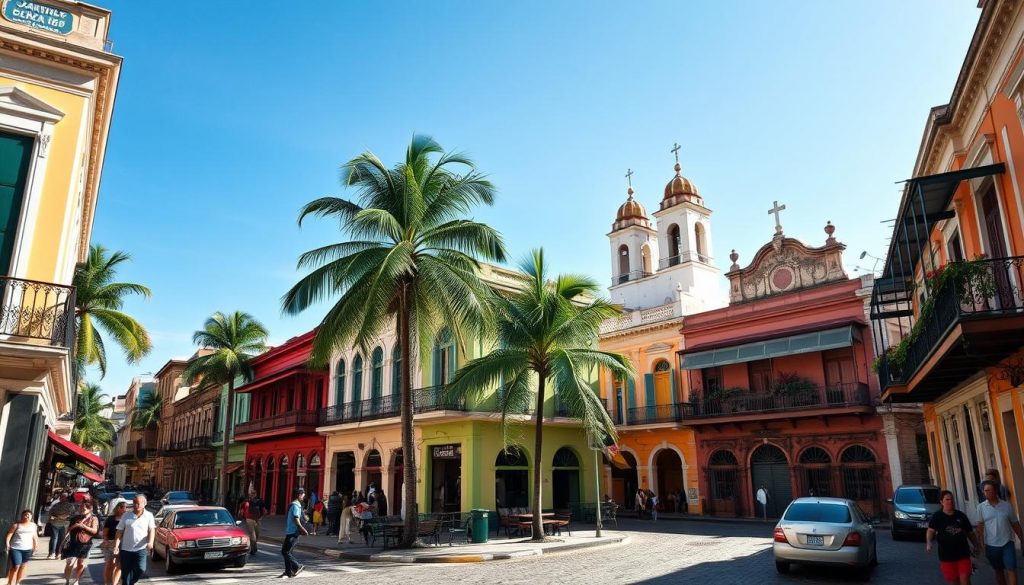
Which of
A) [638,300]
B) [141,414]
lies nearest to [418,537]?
[638,300]

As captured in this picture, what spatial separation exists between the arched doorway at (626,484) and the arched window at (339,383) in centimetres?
1381

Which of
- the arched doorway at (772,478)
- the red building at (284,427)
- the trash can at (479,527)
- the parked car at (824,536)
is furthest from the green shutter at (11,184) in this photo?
the arched doorway at (772,478)

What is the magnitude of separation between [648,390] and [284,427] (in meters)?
17.4

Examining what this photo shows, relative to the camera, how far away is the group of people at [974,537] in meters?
8.89

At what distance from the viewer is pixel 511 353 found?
19578 millimetres

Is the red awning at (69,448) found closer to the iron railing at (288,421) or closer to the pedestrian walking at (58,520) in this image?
the pedestrian walking at (58,520)

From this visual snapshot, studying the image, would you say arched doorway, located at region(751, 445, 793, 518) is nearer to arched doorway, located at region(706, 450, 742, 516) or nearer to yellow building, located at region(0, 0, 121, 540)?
arched doorway, located at region(706, 450, 742, 516)

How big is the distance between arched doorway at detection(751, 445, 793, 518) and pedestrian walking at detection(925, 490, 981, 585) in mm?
19011

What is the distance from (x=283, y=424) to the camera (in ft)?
110

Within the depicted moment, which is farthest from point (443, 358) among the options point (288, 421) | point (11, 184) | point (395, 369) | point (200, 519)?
point (11, 184)

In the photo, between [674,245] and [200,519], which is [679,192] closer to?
[674,245]

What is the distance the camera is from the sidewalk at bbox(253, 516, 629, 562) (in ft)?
53.7

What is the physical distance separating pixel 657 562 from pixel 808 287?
17.3 metres

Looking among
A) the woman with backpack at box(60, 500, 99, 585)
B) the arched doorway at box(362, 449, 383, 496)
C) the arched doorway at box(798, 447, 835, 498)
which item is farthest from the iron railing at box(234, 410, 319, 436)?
the arched doorway at box(798, 447, 835, 498)
